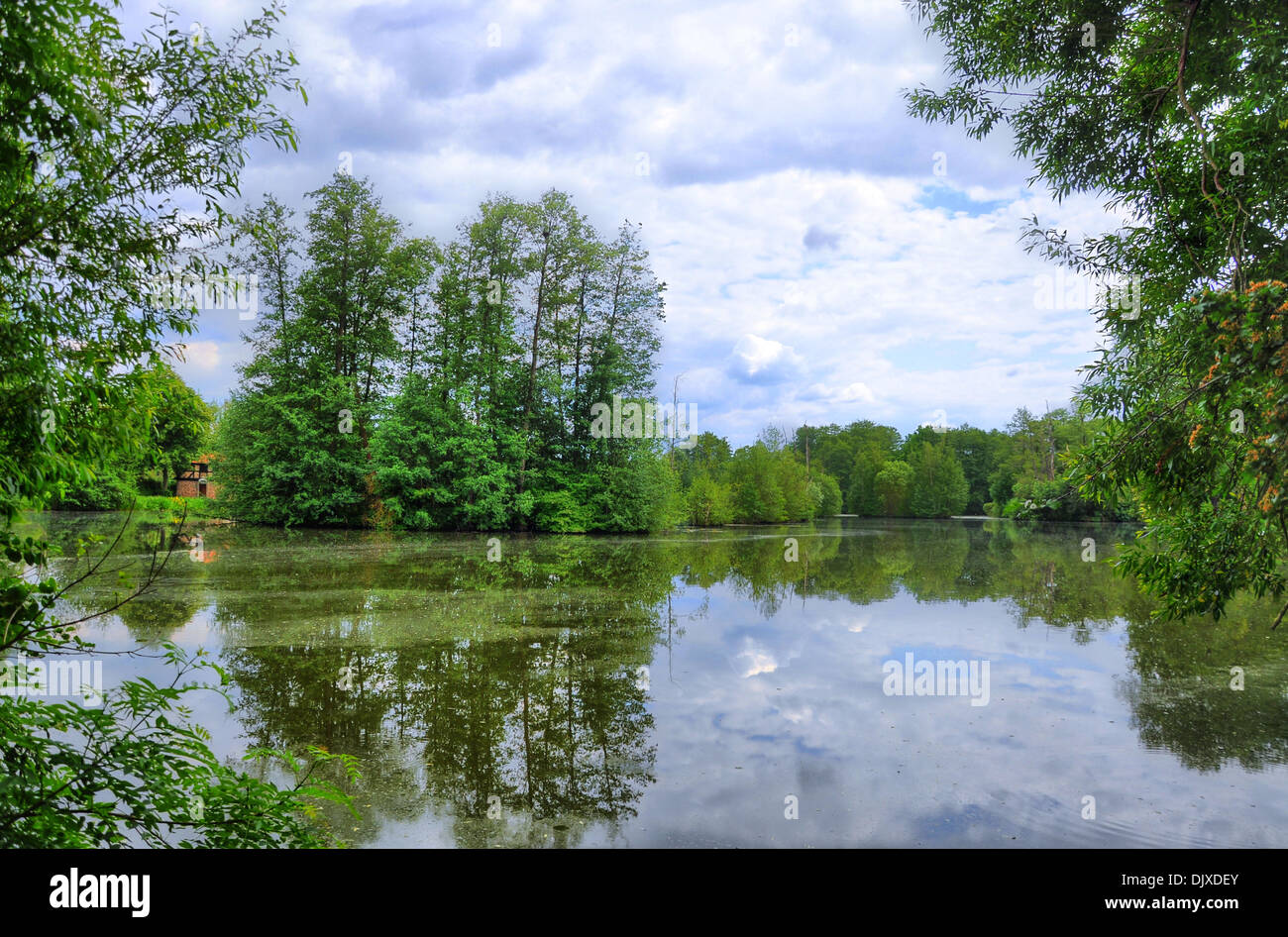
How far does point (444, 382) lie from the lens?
1067 inches

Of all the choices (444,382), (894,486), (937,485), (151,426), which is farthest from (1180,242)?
(894,486)

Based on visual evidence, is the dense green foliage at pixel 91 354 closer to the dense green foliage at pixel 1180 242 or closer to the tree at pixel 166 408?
the tree at pixel 166 408

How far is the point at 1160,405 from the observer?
4867 mm

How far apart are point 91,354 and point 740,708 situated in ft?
18.3

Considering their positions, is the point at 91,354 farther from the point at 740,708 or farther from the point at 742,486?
the point at 742,486

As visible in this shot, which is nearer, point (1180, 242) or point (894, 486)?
point (1180, 242)

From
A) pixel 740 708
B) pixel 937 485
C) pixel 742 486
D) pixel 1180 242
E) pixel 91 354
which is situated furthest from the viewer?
pixel 937 485

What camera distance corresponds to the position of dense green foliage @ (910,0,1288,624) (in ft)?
12.3

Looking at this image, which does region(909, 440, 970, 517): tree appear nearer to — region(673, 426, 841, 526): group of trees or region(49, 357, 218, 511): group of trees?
region(673, 426, 841, 526): group of trees

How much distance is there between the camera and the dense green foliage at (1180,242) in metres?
3.76

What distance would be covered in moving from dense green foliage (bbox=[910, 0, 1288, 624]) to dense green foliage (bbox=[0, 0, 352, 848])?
4.81 meters
